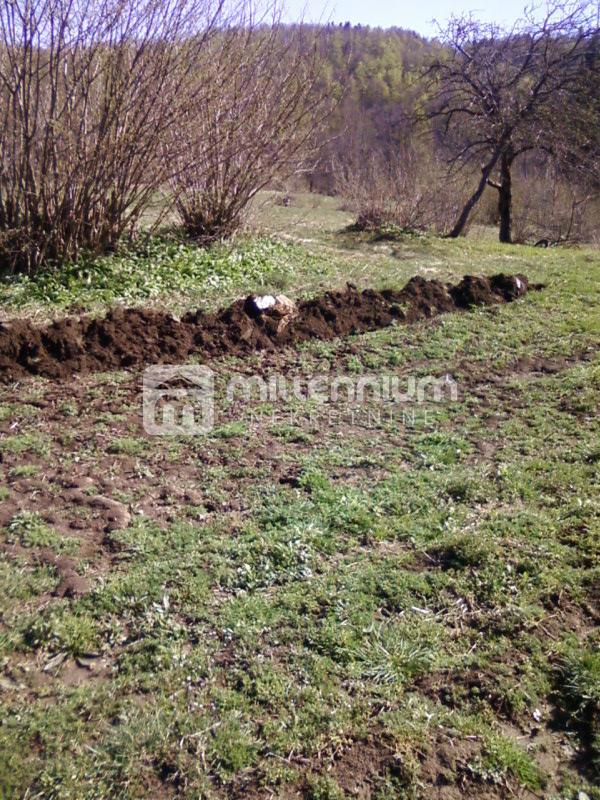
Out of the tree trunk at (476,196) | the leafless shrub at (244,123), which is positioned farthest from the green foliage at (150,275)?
the tree trunk at (476,196)

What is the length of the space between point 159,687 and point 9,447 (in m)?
2.15

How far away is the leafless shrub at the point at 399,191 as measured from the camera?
13.4m

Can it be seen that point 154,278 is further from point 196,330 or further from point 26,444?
point 26,444

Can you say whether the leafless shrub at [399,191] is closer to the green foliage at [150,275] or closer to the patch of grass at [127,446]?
the green foliage at [150,275]

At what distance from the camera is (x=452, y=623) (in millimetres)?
2893

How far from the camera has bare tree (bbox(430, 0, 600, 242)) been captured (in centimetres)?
1358

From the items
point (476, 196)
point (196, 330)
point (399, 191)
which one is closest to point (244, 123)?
point (196, 330)

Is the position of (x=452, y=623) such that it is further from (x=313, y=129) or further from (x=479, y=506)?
(x=313, y=129)

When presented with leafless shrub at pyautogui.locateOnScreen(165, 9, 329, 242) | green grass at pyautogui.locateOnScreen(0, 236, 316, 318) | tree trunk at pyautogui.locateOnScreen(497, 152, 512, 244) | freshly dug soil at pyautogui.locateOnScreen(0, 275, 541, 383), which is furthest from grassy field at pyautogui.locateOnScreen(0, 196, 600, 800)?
tree trunk at pyautogui.locateOnScreen(497, 152, 512, 244)

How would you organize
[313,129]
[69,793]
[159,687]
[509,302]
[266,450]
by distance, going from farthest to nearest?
[313,129] → [509,302] → [266,450] → [159,687] → [69,793]

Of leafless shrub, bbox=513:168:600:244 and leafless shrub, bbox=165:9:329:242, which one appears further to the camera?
leafless shrub, bbox=513:168:600:244

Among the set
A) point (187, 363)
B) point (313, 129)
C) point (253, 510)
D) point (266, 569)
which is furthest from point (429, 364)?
point (313, 129)

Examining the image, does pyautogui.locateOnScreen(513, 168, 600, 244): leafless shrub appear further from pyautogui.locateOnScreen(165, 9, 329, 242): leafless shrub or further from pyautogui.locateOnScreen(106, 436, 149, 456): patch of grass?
pyautogui.locateOnScreen(106, 436, 149, 456): patch of grass

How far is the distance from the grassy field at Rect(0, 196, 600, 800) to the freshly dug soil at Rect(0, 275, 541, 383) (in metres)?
0.30
